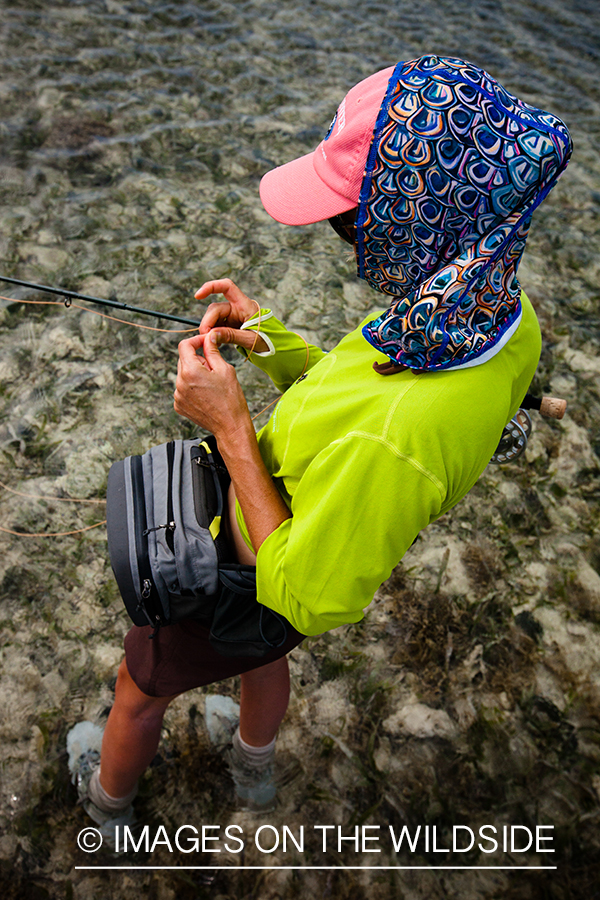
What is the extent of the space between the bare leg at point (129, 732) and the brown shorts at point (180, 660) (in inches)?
3.3

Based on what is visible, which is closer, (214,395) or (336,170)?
(336,170)

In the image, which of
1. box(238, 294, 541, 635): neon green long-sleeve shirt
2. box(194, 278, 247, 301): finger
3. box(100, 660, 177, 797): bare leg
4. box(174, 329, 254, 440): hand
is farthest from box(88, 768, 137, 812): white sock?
box(194, 278, 247, 301): finger

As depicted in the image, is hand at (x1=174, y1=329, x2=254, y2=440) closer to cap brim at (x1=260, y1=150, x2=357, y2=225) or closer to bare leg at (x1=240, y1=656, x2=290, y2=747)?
cap brim at (x1=260, y1=150, x2=357, y2=225)

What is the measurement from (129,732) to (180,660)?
0.38 meters

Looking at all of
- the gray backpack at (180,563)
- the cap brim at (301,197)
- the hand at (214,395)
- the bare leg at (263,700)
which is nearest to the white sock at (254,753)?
the bare leg at (263,700)

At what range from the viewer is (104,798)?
2.11m

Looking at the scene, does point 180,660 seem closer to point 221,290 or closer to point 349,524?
point 349,524

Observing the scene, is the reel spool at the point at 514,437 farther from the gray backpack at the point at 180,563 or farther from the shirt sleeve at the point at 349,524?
the gray backpack at the point at 180,563

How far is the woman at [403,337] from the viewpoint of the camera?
43.8 inches

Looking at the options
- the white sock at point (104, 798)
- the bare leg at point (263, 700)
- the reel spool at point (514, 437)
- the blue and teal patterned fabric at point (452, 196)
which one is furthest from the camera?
the white sock at point (104, 798)

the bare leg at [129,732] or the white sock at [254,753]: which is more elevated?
the bare leg at [129,732]

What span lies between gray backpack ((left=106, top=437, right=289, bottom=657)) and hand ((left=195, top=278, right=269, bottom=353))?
0.45 m

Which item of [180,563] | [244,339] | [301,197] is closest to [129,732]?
[180,563]

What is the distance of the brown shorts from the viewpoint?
1690 millimetres
